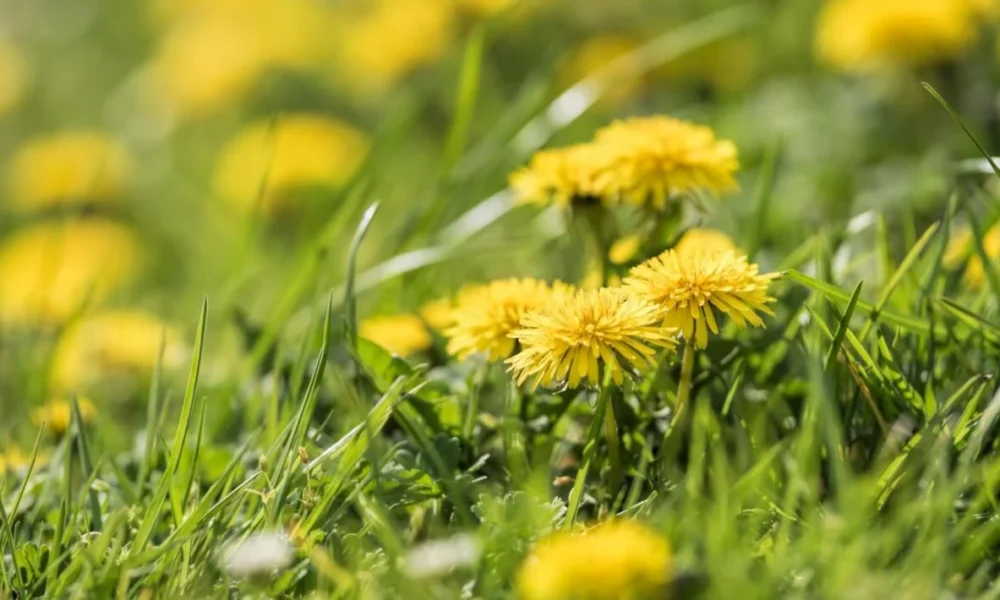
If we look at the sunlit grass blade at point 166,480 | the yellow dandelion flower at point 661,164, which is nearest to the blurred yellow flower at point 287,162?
the yellow dandelion flower at point 661,164

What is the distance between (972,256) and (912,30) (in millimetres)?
1204

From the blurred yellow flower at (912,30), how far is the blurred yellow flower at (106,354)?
1.63 meters

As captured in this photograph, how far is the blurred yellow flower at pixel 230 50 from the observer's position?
4.39 m

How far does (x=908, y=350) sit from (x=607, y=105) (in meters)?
1.92

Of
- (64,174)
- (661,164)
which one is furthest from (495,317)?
(64,174)

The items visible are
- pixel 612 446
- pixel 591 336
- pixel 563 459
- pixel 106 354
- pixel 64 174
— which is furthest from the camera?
pixel 64 174

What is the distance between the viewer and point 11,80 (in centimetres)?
494

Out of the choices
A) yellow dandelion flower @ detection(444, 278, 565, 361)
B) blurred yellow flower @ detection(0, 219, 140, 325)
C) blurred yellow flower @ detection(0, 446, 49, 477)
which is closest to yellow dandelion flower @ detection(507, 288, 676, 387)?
yellow dandelion flower @ detection(444, 278, 565, 361)

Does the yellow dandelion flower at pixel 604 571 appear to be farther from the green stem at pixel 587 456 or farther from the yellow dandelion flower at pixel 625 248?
the yellow dandelion flower at pixel 625 248

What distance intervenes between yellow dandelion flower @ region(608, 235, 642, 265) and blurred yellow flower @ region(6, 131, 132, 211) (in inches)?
86.9

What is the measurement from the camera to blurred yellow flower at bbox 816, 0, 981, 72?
268cm

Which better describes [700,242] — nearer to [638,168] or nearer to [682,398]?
[638,168]

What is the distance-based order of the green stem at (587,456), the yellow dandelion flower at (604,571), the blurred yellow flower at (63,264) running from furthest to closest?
the blurred yellow flower at (63,264)
the green stem at (587,456)
the yellow dandelion flower at (604,571)

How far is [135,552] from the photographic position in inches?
48.3
